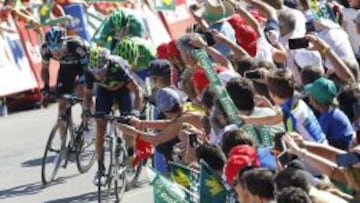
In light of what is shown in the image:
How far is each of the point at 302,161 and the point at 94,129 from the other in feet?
20.7

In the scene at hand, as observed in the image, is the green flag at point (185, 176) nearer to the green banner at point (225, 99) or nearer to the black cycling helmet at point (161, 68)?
the green banner at point (225, 99)

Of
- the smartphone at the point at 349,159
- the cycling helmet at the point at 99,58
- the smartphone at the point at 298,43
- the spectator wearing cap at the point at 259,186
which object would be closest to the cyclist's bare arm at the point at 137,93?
the cycling helmet at the point at 99,58

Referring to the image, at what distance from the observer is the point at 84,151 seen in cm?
1416

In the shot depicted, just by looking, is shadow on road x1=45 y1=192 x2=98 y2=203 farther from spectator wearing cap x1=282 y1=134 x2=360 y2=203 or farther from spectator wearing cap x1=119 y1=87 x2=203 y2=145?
spectator wearing cap x1=282 y1=134 x2=360 y2=203

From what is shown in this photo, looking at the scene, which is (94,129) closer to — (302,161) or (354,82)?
(354,82)

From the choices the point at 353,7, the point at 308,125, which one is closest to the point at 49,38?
the point at 353,7

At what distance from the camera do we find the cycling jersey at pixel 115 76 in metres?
12.1

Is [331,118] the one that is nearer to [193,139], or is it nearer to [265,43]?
[193,139]

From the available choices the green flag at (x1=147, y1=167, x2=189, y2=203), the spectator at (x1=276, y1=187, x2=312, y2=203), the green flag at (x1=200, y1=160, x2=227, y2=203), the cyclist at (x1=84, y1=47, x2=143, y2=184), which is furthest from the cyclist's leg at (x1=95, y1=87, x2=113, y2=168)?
the spectator at (x1=276, y1=187, x2=312, y2=203)

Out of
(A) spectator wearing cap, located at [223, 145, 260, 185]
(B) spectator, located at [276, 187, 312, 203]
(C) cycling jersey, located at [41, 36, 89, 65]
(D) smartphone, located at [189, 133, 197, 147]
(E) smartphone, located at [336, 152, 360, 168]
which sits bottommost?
(C) cycling jersey, located at [41, 36, 89, 65]

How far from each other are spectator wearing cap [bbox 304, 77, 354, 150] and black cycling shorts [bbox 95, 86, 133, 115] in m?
4.08

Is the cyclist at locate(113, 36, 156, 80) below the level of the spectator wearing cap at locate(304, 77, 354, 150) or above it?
below

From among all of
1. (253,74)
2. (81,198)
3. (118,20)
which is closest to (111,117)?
(81,198)

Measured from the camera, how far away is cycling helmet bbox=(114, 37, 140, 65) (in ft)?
40.9
